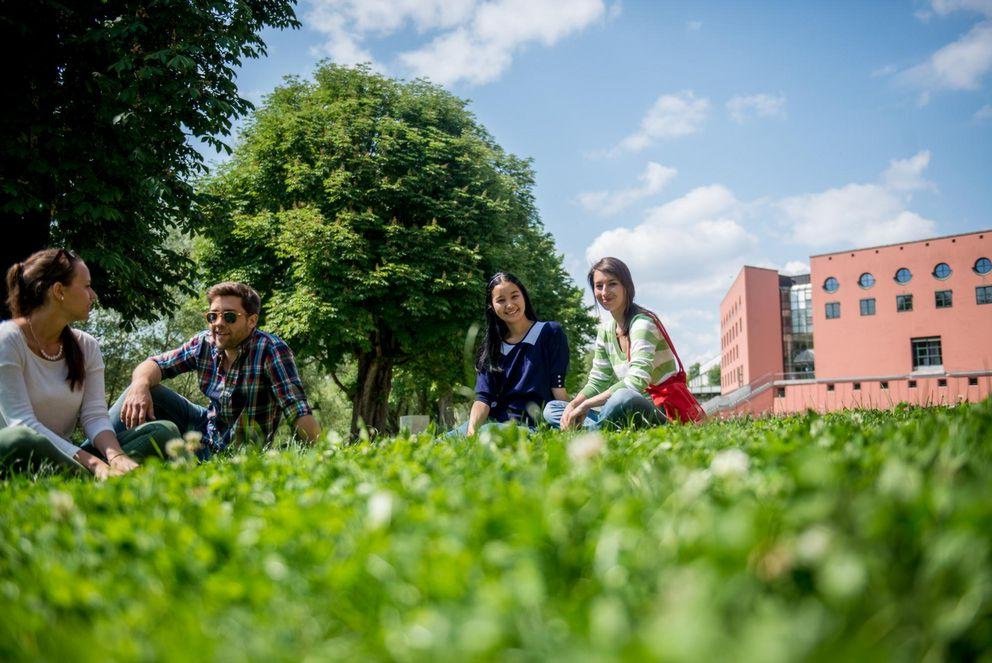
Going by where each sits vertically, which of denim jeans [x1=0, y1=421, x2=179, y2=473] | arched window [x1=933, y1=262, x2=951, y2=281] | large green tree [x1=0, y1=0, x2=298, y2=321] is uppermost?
arched window [x1=933, y1=262, x2=951, y2=281]

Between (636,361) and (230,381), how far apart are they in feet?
10.7

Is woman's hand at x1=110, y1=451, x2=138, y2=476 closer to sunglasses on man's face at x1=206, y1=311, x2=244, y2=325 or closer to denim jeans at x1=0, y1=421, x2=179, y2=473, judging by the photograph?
denim jeans at x1=0, y1=421, x2=179, y2=473

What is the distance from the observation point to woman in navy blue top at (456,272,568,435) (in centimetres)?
607

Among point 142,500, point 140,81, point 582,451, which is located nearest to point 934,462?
point 582,451

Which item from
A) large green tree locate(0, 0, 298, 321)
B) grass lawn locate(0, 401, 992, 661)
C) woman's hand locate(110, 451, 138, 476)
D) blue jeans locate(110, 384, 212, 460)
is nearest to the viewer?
grass lawn locate(0, 401, 992, 661)

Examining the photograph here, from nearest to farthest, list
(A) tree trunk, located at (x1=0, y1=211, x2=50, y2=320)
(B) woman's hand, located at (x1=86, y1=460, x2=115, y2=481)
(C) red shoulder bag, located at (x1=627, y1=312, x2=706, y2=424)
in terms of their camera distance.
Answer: (B) woman's hand, located at (x1=86, y1=460, x2=115, y2=481) < (C) red shoulder bag, located at (x1=627, y1=312, x2=706, y2=424) < (A) tree trunk, located at (x1=0, y1=211, x2=50, y2=320)

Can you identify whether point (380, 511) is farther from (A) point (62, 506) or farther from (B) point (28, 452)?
(B) point (28, 452)

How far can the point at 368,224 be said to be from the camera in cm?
1942

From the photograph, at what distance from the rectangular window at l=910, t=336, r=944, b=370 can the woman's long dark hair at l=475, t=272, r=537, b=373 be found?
2334 inches

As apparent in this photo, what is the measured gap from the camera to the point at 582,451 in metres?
1.80

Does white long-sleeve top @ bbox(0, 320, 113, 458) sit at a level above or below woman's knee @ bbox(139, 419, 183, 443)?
above

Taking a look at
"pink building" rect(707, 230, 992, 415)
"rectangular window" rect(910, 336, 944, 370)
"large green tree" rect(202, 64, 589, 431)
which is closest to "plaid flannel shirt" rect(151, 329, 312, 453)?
"large green tree" rect(202, 64, 589, 431)

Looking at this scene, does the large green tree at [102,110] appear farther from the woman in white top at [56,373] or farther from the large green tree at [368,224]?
the large green tree at [368,224]

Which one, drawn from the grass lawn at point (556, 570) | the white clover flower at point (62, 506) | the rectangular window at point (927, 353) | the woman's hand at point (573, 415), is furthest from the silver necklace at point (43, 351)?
the rectangular window at point (927, 353)
